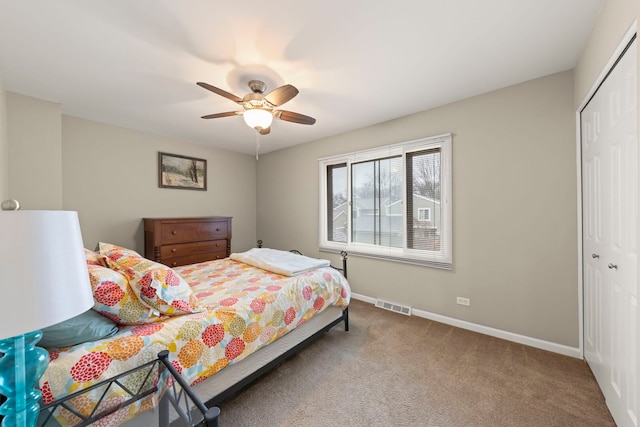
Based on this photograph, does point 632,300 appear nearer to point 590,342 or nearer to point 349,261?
point 590,342

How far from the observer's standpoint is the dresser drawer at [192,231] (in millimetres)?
3369

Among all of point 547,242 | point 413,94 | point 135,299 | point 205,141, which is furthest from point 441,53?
point 205,141

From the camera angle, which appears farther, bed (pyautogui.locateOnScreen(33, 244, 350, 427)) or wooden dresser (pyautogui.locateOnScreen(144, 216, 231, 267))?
wooden dresser (pyautogui.locateOnScreen(144, 216, 231, 267))

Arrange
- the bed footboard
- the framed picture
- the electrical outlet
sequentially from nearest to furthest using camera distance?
the bed footboard
the electrical outlet
the framed picture

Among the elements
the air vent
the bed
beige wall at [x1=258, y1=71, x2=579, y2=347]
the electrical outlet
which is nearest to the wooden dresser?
the bed

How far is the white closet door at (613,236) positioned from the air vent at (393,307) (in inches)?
60.0

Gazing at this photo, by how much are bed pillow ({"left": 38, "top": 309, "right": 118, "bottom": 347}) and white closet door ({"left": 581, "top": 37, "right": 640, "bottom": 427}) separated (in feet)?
8.55

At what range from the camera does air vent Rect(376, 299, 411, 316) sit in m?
3.08

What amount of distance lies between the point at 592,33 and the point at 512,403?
255 centimetres

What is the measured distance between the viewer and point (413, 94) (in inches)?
101

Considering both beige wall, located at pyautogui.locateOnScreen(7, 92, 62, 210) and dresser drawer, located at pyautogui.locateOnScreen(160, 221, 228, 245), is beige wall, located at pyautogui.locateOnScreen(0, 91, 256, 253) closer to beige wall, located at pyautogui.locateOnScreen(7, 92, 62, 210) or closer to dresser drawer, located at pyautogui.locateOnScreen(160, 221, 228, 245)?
beige wall, located at pyautogui.locateOnScreen(7, 92, 62, 210)

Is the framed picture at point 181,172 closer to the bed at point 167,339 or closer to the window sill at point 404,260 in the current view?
the bed at point 167,339

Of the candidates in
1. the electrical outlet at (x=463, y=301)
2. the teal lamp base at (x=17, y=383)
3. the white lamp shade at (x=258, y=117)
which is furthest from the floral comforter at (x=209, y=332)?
the white lamp shade at (x=258, y=117)

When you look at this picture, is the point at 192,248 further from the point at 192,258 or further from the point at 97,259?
the point at 97,259
